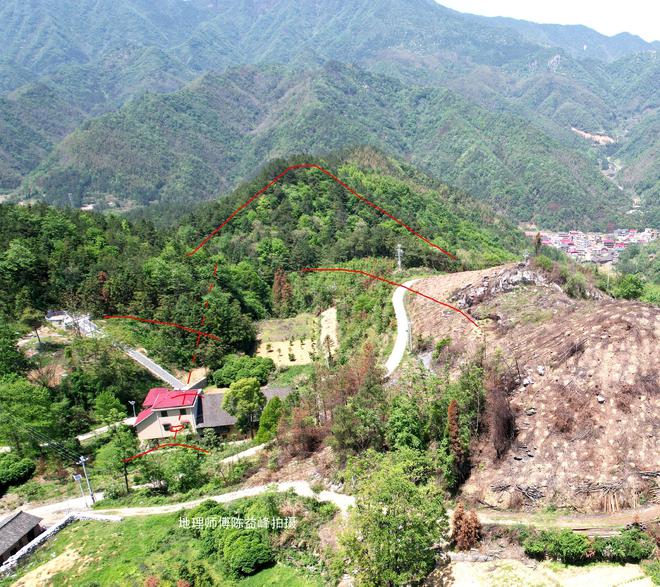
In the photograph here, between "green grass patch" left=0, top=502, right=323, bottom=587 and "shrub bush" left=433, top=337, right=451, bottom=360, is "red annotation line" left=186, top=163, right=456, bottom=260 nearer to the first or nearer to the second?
"shrub bush" left=433, top=337, right=451, bottom=360

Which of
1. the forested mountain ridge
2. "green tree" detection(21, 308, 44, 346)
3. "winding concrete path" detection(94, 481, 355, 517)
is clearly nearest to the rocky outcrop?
"winding concrete path" detection(94, 481, 355, 517)

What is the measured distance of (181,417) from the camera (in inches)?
1565

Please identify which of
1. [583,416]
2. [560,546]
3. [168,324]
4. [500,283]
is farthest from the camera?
[168,324]

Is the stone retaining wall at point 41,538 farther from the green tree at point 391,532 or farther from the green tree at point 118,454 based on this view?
the green tree at point 391,532

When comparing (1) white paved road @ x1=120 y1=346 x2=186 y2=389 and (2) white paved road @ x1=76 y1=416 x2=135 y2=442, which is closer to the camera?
(2) white paved road @ x1=76 y1=416 x2=135 y2=442

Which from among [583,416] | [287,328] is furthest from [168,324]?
[583,416]

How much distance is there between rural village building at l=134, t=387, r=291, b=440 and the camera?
3869 centimetres

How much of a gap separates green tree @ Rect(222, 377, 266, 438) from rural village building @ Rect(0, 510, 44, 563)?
14049mm

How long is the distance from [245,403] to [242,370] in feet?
31.6

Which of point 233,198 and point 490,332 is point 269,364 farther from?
point 233,198

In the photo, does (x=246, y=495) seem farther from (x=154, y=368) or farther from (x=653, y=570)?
(x=154, y=368)

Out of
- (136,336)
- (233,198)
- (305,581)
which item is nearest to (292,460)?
(305,581)

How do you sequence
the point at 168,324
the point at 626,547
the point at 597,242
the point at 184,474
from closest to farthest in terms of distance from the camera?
the point at 626,547 < the point at 184,474 < the point at 168,324 < the point at 597,242

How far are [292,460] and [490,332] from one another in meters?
14.1
